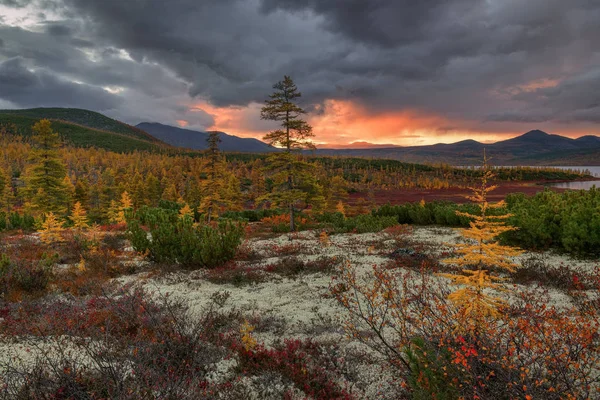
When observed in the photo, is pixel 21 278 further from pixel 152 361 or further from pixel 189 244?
pixel 152 361

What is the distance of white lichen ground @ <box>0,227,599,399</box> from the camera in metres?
5.91

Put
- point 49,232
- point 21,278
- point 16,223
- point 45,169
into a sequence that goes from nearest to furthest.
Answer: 1. point 21,278
2. point 49,232
3. point 16,223
4. point 45,169

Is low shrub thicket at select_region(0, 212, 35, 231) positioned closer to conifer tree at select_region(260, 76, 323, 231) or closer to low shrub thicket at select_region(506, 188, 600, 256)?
conifer tree at select_region(260, 76, 323, 231)

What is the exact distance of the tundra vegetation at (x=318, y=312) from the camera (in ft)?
12.4

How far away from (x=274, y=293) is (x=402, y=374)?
4.72 meters

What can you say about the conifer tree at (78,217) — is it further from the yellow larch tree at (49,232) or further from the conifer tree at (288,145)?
the conifer tree at (288,145)

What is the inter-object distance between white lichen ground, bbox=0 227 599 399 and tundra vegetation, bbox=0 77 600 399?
0.17 feet

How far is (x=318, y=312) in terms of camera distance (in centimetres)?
735

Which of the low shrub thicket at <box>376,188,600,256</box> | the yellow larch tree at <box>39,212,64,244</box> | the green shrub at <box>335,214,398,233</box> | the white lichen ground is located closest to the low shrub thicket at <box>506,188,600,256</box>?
the low shrub thicket at <box>376,188,600,256</box>

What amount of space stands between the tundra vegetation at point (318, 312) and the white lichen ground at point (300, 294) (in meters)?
0.05

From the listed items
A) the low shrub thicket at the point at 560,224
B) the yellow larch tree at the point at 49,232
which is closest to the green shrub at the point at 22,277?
the yellow larch tree at the point at 49,232

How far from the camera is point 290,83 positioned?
22078 millimetres

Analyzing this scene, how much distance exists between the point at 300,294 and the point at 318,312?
134 cm

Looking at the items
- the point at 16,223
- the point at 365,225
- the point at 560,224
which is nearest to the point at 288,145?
the point at 365,225
